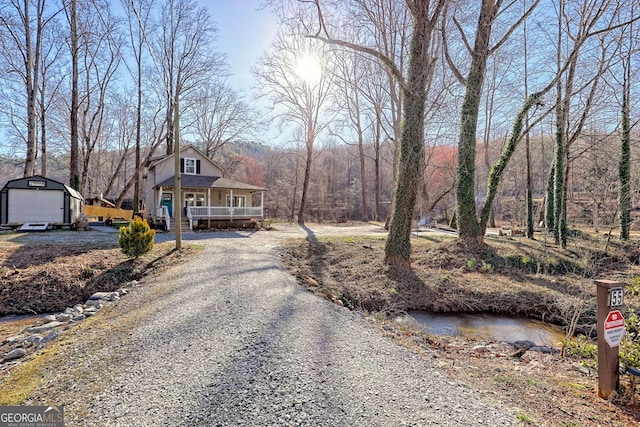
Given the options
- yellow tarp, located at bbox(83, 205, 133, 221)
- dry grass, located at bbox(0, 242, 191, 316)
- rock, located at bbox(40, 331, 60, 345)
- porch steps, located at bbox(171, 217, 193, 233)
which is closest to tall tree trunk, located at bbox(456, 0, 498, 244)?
dry grass, located at bbox(0, 242, 191, 316)

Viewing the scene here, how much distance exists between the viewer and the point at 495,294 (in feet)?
24.3

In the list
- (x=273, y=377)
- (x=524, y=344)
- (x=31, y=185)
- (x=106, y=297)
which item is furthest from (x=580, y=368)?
(x=31, y=185)

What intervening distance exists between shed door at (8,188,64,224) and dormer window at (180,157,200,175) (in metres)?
6.62

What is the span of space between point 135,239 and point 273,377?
7050mm

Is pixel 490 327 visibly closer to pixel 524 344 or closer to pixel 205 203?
pixel 524 344

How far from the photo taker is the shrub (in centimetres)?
811

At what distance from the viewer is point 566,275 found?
9.13 meters

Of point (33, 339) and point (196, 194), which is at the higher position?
point (196, 194)

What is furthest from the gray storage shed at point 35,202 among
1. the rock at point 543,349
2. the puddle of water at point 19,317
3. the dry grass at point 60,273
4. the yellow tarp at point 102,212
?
the rock at point 543,349

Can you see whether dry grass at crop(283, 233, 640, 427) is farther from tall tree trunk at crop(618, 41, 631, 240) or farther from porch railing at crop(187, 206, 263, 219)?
porch railing at crop(187, 206, 263, 219)

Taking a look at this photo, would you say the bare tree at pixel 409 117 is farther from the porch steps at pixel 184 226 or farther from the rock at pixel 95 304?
the porch steps at pixel 184 226

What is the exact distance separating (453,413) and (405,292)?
510cm

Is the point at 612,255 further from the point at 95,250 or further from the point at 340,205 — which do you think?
the point at 340,205

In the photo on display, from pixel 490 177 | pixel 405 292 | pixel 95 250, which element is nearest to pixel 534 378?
pixel 405 292
